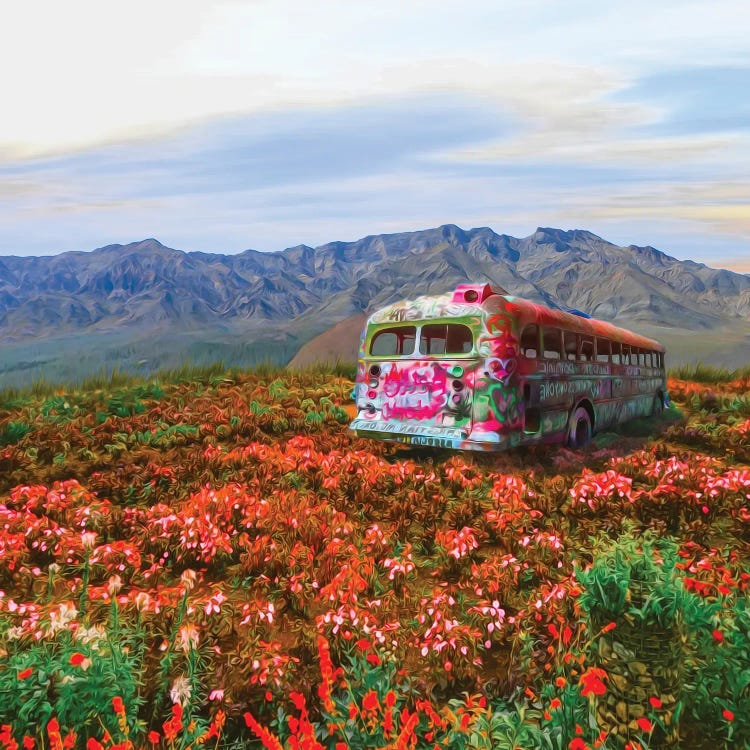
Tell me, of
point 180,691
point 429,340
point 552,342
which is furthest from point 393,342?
point 180,691

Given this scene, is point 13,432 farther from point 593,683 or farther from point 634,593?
point 593,683

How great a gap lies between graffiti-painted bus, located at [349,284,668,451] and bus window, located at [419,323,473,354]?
0.02m

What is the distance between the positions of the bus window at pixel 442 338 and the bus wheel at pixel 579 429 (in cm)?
271

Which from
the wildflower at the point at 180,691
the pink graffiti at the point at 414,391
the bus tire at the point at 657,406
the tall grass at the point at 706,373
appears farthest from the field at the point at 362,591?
the tall grass at the point at 706,373

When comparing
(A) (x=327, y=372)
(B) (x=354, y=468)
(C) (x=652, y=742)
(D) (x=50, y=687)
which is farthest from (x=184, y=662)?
(A) (x=327, y=372)

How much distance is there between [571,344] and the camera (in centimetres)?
1120

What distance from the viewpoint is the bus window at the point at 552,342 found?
1023 cm

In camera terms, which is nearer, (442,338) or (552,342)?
(442,338)

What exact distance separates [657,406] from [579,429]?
6787 mm

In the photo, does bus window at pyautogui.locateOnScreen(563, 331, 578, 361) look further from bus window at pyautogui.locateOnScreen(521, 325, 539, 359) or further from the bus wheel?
bus window at pyautogui.locateOnScreen(521, 325, 539, 359)

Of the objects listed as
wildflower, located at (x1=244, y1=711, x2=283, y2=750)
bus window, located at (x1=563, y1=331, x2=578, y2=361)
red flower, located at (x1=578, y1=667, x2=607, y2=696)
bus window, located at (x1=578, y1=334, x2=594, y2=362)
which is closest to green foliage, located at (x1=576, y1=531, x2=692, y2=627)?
red flower, located at (x1=578, y1=667, x2=607, y2=696)

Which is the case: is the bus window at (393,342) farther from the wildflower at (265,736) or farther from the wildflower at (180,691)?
the wildflower at (265,736)

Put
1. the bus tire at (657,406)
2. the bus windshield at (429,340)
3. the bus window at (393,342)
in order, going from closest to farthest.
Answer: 1. the bus windshield at (429,340)
2. the bus window at (393,342)
3. the bus tire at (657,406)

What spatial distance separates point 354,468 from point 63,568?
4.24m
